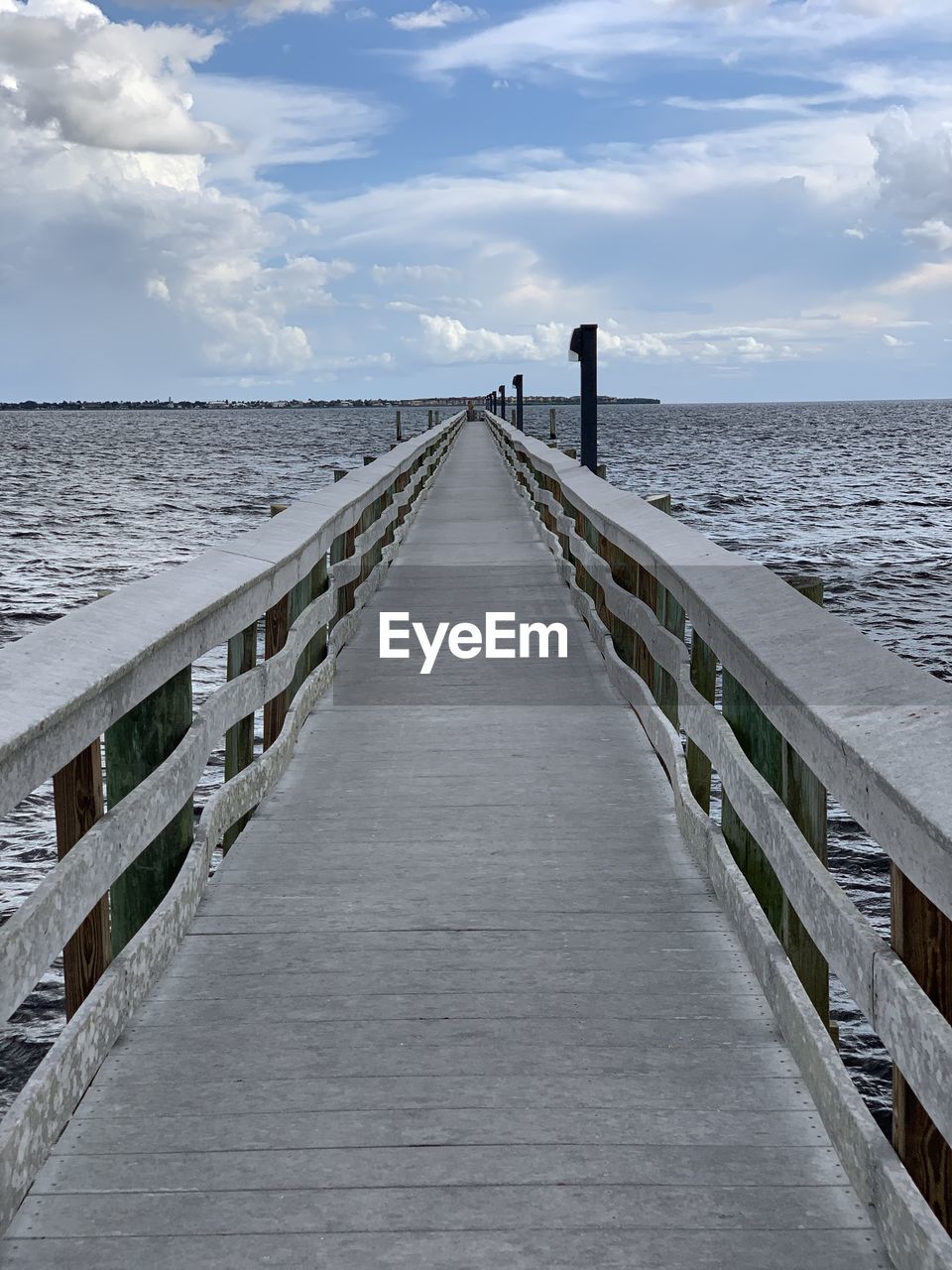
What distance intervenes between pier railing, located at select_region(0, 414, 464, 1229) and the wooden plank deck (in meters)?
0.14

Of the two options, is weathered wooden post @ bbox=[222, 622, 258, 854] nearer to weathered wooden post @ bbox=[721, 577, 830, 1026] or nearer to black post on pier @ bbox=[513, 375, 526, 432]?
weathered wooden post @ bbox=[721, 577, 830, 1026]

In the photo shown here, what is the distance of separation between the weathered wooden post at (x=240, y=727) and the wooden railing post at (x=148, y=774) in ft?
3.72

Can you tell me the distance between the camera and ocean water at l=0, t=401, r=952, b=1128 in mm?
10047

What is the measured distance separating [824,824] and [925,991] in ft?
3.64

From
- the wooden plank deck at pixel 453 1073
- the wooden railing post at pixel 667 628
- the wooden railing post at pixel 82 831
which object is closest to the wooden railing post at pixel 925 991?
the wooden plank deck at pixel 453 1073

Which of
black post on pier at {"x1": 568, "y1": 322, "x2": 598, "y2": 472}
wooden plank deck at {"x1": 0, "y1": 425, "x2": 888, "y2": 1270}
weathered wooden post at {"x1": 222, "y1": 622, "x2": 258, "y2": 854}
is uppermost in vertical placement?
black post on pier at {"x1": 568, "y1": 322, "x2": 598, "y2": 472}

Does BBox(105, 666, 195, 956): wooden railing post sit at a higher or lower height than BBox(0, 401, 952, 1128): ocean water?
higher

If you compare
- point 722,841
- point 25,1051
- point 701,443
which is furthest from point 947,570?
A: point 701,443

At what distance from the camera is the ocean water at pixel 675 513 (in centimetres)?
1005

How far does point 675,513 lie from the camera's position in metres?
44.5

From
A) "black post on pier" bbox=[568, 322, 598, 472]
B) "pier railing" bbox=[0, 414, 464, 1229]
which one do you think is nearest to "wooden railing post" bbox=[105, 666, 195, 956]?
"pier railing" bbox=[0, 414, 464, 1229]

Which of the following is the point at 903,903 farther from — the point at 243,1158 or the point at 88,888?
the point at 88,888

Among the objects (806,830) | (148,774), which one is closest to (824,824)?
(806,830)

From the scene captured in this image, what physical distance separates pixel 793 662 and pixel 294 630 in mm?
3336
